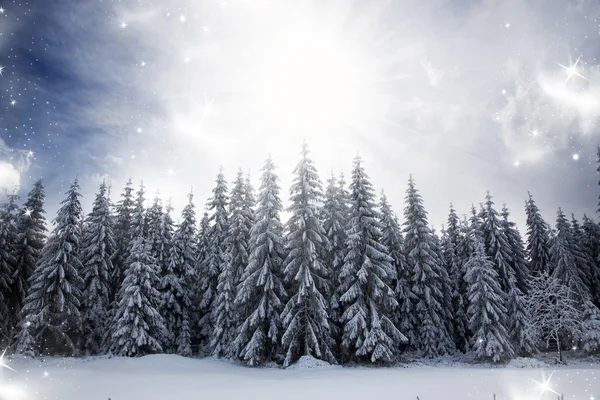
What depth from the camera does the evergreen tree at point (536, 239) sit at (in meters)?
39.8

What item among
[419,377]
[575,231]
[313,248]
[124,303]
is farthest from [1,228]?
[575,231]

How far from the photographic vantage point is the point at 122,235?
36.6m

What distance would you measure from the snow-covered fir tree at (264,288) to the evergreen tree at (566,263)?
26.5m

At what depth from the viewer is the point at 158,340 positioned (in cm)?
3134

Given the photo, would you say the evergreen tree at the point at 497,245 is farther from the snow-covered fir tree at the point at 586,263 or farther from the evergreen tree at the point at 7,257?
the evergreen tree at the point at 7,257

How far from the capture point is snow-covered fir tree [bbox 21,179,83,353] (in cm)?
2867

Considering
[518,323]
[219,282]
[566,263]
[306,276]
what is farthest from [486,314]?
[219,282]

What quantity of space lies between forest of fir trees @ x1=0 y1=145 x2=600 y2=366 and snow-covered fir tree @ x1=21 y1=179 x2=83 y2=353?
13 cm

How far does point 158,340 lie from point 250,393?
20.0 metres

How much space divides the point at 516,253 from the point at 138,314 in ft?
126

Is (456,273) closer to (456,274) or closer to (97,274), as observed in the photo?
(456,274)

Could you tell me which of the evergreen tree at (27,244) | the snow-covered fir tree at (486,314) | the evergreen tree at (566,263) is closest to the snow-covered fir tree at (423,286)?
the snow-covered fir tree at (486,314)

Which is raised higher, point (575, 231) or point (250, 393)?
point (575, 231)

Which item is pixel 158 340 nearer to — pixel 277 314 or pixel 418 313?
pixel 277 314
